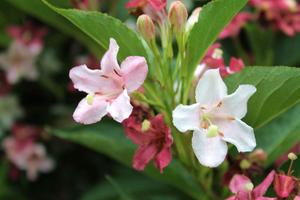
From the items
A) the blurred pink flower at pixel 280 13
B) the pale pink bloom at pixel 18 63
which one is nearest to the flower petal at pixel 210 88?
the blurred pink flower at pixel 280 13

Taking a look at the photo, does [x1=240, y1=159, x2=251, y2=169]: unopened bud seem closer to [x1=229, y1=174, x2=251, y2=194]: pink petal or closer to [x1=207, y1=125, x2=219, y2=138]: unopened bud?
[x1=229, y1=174, x2=251, y2=194]: pink petal

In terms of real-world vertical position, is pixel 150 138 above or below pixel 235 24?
above

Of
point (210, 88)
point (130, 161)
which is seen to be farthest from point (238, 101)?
point (130, 161)

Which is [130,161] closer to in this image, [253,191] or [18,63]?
[253,191]

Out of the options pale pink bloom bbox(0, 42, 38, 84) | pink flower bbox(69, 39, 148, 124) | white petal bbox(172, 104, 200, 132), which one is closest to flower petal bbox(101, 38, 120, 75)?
pink flower bbox(69, 39, 148, 124)

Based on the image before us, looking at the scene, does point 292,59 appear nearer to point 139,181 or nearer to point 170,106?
point 139,181

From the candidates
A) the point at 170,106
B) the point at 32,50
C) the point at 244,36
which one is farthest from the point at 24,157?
the point at 170,106

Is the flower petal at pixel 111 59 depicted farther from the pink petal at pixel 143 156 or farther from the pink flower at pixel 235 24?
the pink flower at pixel 235 24
